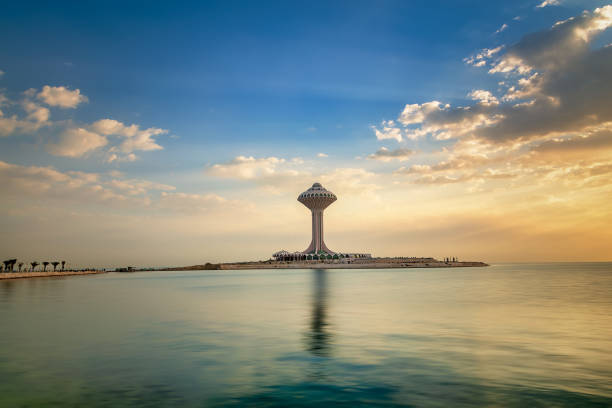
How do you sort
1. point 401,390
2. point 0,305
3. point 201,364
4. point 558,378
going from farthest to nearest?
point 0,305, point 201,364, point 558,378, point 401,390

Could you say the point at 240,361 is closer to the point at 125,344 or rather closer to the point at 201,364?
the point at 201,364

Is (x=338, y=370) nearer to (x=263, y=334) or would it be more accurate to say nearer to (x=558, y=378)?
(x=558, y=378)

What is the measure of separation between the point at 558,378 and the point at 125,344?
51.4 ft

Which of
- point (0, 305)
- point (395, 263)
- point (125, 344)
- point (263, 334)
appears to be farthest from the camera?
point (395, 263)

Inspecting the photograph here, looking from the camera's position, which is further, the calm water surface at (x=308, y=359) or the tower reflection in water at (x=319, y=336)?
the tower reflection in water at (x=319, y=336)

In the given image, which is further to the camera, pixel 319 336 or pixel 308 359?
pixel 319 336

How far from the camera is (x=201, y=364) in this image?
14094 millimetres

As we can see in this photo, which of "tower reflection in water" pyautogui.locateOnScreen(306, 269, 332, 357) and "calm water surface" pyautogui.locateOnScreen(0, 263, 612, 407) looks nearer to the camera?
"calm water surface" pyautogui.locateOnScreen(0, 263, 612, 407)

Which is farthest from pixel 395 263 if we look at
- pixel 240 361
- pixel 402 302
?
pixel 240 361

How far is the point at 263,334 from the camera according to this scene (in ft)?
66.6

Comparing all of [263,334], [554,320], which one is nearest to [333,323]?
[263,334]

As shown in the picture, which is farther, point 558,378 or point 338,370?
point 338,370

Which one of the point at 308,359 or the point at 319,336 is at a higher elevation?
the point at 319,336

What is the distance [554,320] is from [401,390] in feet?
57.2
